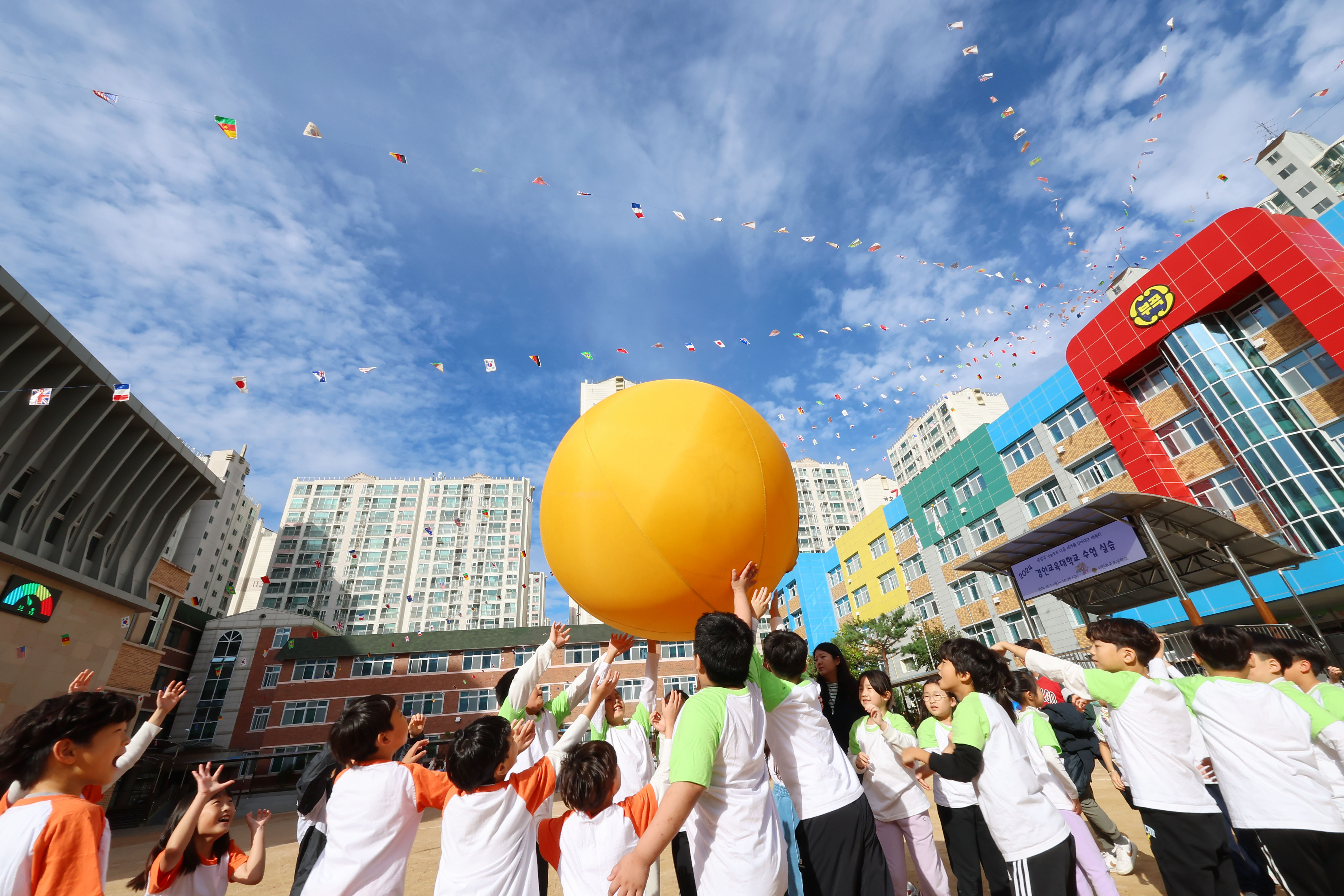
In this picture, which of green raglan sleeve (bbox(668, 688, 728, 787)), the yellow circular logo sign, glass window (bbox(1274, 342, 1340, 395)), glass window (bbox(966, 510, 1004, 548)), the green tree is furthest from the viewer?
the green tree

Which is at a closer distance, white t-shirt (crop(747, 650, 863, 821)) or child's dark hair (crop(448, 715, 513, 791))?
child's dark hair (crop(448, 715, 513, 791))

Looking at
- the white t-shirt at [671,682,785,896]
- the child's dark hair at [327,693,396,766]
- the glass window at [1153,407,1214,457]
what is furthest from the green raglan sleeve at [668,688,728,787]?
the glass window at [1153,407,1214,457]

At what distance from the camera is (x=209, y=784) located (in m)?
2.79

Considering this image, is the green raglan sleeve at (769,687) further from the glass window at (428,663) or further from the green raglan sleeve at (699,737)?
the glass window at (428,663)

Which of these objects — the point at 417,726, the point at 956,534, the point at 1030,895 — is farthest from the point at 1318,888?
the point at 956,534

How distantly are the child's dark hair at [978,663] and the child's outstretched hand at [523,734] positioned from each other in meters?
2.55

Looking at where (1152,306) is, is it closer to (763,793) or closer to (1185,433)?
(1185,433)

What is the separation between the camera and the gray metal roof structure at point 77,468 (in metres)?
15.2

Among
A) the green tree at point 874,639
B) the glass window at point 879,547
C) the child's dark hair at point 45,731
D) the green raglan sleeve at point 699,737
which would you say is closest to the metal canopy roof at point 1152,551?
the green tree at point 874,639

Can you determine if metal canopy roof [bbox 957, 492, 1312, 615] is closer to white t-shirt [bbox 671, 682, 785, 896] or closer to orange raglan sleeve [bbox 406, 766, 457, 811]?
white t-shirt [bbox 671, 682, 785, 896]

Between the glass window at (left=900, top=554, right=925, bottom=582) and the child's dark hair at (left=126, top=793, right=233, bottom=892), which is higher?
the glass window at (left=900, top=554, right=925, bottom=582)

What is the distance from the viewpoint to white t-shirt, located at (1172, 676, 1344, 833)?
9.92ft

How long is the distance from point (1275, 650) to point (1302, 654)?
0.83ft

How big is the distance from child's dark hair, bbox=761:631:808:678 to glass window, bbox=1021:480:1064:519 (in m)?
25.8
